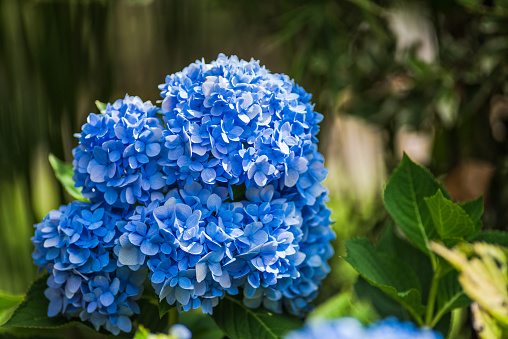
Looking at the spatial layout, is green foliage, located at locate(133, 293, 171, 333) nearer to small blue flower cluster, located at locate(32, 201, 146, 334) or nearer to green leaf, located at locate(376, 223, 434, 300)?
small blue flower cluster, located at locate(32, 201, 146, 334)

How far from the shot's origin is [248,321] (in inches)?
24.7

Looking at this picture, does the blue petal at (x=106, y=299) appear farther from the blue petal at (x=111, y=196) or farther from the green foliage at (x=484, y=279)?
the green foliage at (x=484, y=279)

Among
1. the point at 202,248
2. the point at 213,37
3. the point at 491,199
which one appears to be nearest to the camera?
the point at 202,248

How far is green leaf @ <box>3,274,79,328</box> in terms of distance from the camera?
1.96ft

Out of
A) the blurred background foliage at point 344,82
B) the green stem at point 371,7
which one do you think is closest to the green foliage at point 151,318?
the blurred background foliage at point 344,82

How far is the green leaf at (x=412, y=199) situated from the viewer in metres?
0.67

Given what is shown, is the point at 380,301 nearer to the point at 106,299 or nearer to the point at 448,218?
the point at 448,218

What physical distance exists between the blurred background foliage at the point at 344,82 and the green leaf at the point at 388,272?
524mm

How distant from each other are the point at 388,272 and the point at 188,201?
300 millimetres

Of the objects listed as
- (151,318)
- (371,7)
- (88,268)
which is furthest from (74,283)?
(371,7)

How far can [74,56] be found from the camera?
1.26 metres

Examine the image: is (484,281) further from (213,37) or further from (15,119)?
(213,37)

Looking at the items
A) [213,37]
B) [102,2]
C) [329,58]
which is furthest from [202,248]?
[213,37]

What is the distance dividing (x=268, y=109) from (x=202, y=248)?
0.17 meters
